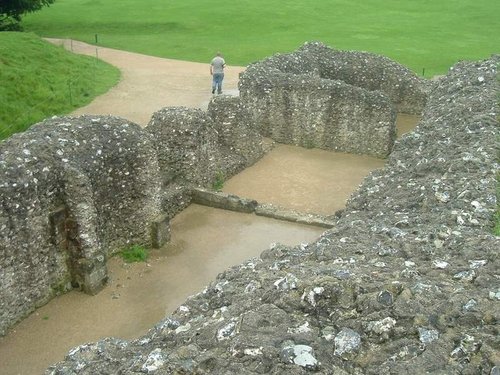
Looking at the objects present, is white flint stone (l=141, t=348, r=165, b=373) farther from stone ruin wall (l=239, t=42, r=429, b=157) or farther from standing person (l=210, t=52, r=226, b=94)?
standing person (l=210, t=52, r=226, b=94)

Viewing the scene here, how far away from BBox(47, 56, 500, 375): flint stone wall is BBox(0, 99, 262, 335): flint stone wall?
4294 millimetres

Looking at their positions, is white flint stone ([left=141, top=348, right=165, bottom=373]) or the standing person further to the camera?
the standing person

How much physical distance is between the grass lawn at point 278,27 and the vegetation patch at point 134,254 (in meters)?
17.0

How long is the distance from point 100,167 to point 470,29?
1165 inches

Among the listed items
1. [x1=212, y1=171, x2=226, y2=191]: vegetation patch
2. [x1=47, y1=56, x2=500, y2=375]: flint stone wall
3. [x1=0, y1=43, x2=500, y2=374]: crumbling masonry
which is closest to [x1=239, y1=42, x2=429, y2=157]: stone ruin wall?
[x1=0, y1=43, x2=500, y2=374]: crumbling masonry

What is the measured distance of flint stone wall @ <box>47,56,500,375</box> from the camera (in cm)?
471

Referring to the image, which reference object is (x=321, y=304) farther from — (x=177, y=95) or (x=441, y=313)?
(x=177, y=95)

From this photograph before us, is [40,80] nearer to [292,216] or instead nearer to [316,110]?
[316,110]

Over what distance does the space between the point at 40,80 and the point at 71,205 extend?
12.3 meters

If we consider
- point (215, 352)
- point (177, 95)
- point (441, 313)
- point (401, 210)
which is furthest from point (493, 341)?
point (177, 95)

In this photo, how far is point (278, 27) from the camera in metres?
35.2

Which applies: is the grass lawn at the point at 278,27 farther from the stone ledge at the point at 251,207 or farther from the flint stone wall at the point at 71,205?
the flint stone wall at the point at 71,205

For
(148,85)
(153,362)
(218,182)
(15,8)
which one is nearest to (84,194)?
(218,182)

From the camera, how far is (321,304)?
17.2ft
